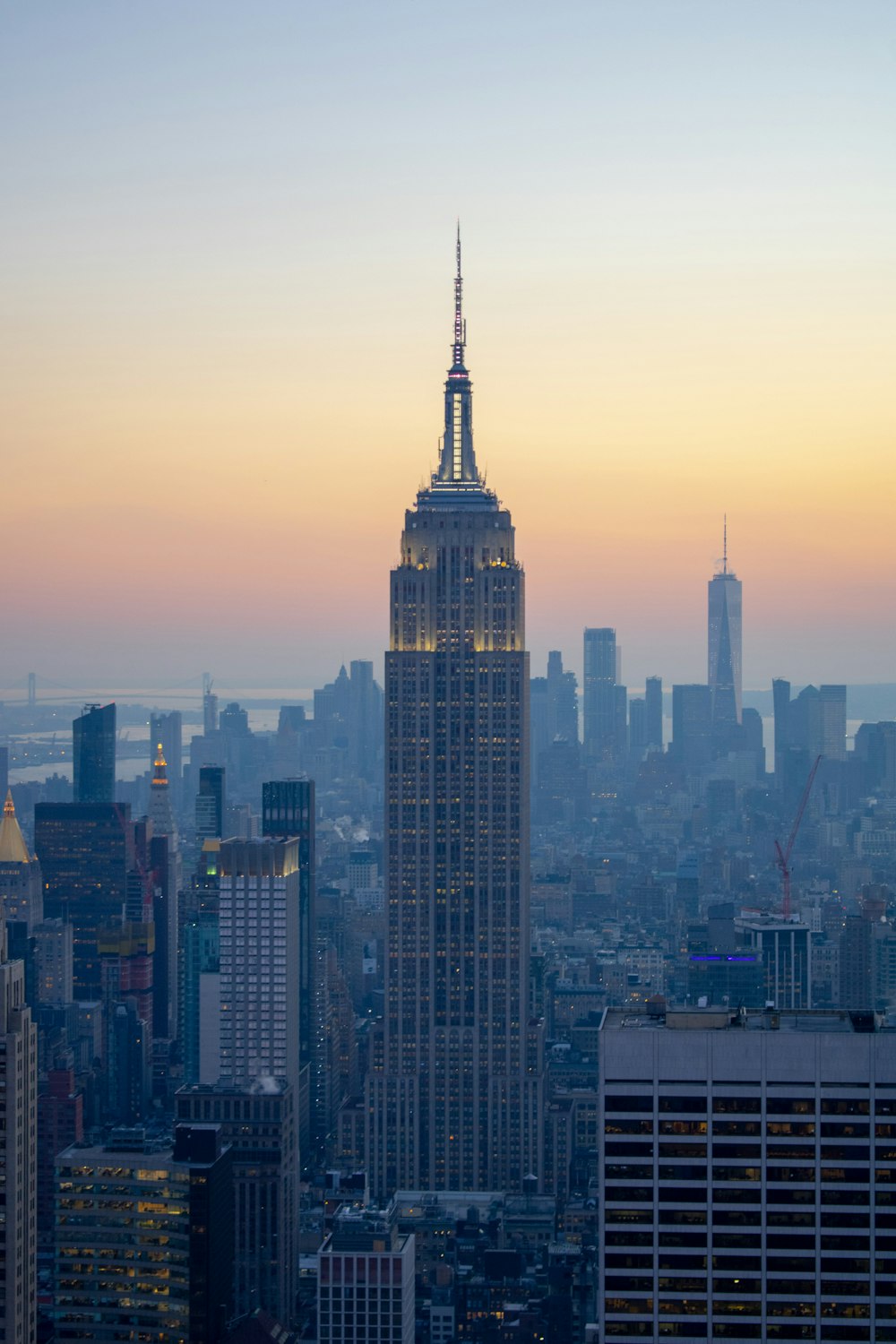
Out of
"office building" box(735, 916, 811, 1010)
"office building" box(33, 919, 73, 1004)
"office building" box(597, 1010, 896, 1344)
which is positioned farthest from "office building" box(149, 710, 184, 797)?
"office building" box(597, 1010, 896, 1344)

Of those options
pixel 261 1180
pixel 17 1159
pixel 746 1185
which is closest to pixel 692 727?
pixel 261 1180

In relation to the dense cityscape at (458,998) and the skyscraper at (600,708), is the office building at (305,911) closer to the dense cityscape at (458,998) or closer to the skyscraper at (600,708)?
the dense cityscape at (458,998)

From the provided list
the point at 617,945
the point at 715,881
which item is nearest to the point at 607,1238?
the point at 617,945

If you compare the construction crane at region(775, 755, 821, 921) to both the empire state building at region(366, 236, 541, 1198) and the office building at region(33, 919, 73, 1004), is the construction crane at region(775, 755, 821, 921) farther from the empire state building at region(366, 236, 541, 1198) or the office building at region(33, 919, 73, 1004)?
the office building at region(33, 919, 73, 1004)

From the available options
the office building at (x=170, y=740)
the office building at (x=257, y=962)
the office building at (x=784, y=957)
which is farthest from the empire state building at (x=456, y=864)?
the office building at (x=170, y=740)

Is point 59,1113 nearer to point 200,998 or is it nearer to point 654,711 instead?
point 200,998

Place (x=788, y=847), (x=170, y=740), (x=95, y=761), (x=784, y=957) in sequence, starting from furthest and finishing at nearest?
(x=788, y=847), (x=170, y=740), (x=95, y=761), (x=784, y=957)
